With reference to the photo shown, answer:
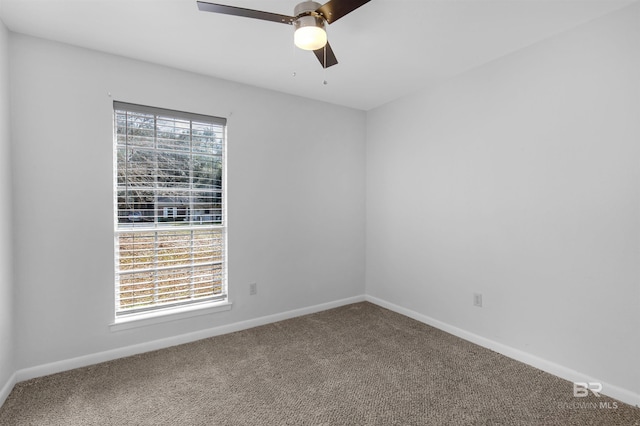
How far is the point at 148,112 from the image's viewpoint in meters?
2.76

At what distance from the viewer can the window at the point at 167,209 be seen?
2717 mm

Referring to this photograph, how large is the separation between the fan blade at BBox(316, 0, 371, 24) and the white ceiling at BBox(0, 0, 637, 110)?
33 centimetres

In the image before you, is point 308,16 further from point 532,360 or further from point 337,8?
point 532,360

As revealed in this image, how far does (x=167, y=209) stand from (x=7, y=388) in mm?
1593

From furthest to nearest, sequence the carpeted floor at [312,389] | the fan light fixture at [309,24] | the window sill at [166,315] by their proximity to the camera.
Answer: the window sill at [166,315] → the carpeted floor at [312,389] → the fan light fixture at [309,24]

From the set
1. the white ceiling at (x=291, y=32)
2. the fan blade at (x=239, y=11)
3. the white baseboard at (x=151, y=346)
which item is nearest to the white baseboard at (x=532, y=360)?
the white baseboard at (x=151, y=346)

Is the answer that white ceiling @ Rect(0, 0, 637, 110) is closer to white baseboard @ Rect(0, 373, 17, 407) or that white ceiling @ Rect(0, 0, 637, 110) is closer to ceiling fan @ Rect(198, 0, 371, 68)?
ceiling fan @ Rect(198, 0, 371, 68)

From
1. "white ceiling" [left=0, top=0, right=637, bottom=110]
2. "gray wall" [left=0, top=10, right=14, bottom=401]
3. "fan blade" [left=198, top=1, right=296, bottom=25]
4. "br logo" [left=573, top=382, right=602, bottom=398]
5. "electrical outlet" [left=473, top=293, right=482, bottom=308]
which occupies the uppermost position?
"white ceiling" [left=0, top=0, right=637, bottom=110]

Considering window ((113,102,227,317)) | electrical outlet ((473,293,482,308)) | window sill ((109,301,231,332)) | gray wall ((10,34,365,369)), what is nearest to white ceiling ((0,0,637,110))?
gray wall ((10,34,365,369))

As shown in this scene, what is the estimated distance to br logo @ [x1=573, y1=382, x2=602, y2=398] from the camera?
7.01 feet

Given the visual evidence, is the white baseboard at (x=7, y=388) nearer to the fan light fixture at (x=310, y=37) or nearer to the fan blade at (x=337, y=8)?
the fan light fixture at (x=310, y=37)

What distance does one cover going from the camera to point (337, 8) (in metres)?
1.65

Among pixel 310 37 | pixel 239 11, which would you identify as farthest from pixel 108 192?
pixel 310 37

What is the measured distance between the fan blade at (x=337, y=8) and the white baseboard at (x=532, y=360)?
2.77 meters
